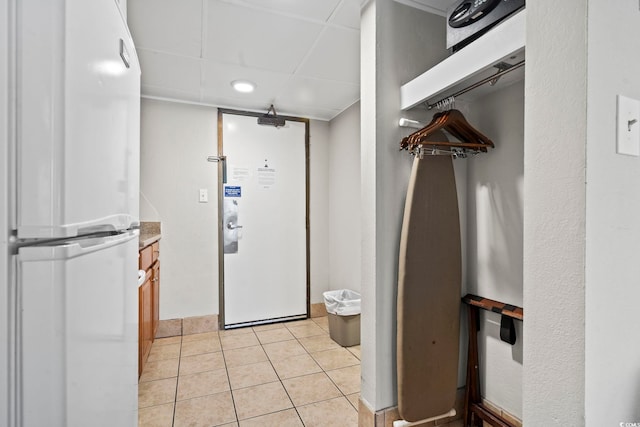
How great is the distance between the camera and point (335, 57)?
7.11ft

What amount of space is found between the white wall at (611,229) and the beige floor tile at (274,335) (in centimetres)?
247

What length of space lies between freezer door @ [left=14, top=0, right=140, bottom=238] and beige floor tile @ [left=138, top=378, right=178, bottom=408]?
1568 mm

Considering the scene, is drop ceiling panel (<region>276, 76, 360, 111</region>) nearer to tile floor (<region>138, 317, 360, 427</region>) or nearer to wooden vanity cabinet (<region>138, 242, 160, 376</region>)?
wooden vanity cabinet (<region>138, 242, 160, 376</region>)

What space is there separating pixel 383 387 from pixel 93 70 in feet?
5.41

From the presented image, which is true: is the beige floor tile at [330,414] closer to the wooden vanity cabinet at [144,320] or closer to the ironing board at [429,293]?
the ironing board at [429,293]

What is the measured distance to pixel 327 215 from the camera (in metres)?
3.60

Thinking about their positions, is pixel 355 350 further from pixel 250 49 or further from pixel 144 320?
pixel 250 49

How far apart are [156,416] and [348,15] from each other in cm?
242

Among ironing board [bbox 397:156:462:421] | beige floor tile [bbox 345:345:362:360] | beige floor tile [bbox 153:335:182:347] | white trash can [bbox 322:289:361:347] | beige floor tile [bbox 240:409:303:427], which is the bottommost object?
beige floor tile [bbox 153:335:182:347]

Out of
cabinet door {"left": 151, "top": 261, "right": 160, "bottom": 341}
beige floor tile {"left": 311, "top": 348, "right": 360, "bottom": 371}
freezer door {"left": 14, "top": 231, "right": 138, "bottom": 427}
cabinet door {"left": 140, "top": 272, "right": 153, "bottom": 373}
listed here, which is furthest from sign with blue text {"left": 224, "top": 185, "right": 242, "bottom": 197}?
freezer door {"left": 14, "top": 231, "right": 138, "bottom": 427}

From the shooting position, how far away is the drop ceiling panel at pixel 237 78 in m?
2.35

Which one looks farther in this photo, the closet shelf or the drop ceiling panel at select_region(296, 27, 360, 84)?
the drop ceiling panel at select_region(296, 27, 360, 84)

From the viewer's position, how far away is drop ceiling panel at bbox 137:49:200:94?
2182 mm

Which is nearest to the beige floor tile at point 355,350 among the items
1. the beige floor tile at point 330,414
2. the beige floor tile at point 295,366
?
the beige floor tile at point 295,366
